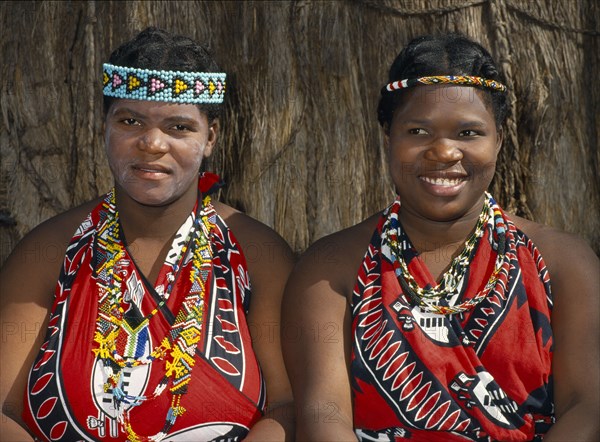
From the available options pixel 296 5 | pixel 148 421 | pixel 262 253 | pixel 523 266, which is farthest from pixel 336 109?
pixel 148 421

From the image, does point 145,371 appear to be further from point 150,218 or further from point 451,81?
point 451,81

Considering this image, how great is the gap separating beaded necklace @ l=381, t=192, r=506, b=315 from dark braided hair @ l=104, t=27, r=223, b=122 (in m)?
0.70

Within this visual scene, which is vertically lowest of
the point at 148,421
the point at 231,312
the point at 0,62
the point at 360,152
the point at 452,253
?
the point at 148,421

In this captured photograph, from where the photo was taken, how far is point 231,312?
295 centimetres

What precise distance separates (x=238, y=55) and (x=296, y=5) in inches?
11.7

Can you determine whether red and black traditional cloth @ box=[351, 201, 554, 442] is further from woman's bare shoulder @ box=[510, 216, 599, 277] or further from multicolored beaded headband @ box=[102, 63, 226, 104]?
multicolored beaded headband @ box=[102, 63, 226, 104]

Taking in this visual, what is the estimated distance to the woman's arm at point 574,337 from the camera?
8.60 ft

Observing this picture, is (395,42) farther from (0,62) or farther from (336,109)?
(0,62)

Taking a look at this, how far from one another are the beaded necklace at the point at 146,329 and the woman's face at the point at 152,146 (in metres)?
0.20

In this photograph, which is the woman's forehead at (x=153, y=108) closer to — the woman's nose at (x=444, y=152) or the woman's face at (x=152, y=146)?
the woman's face at (x=152, y=146)

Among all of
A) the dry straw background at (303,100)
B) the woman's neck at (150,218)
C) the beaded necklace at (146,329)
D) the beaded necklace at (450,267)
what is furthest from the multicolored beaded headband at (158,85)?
the dry straw background at (303,100)

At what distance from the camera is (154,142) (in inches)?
113

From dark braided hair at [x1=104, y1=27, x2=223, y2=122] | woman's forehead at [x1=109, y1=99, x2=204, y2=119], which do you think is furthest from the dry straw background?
woman's forehead at [x1=109, y1=99, x2=204, y2=119]

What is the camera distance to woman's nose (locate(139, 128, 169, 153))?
287 centimetres
